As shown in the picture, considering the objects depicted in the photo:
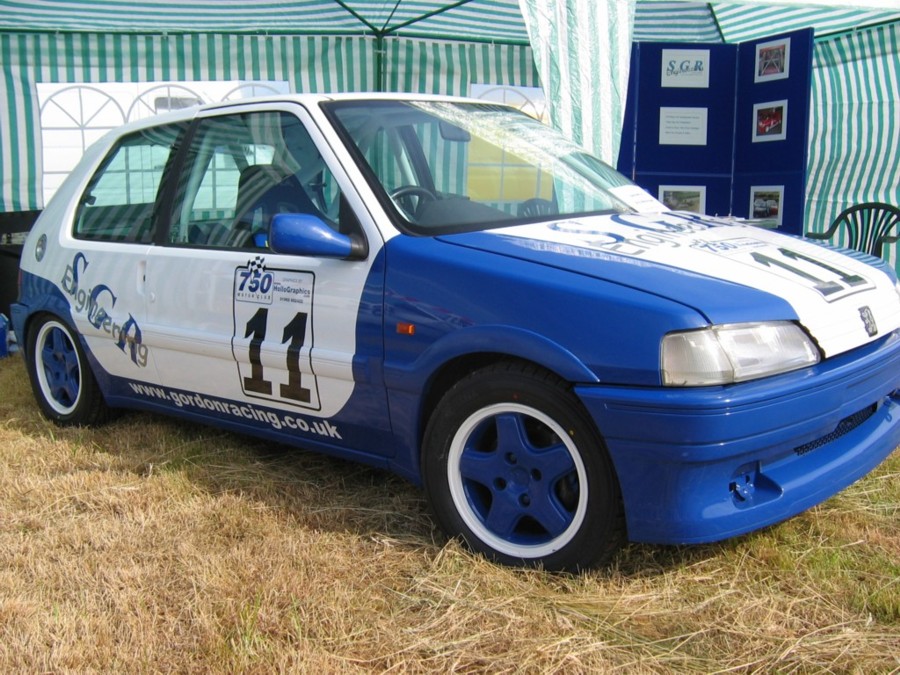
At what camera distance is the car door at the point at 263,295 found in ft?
9.91

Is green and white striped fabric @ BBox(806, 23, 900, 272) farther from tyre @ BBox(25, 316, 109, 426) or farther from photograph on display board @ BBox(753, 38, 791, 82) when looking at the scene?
tyre @ BBox(25, 316, 109, 426)

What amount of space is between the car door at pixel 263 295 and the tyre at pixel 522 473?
0.35 metres

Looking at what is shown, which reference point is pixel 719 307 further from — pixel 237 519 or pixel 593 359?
pixel 237 519

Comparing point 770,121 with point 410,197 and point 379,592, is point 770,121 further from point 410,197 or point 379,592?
point 379,592

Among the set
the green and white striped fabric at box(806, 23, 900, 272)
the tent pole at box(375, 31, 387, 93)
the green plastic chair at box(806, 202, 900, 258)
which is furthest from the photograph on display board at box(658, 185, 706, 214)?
the tent pole at box(375, 31, 387, 93)

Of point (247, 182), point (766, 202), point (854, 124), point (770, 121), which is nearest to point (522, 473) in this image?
point (247, 182)

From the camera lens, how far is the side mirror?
2920mm

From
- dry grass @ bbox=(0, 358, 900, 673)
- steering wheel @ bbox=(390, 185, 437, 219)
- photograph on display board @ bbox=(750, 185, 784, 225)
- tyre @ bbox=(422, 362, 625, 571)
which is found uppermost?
steering wheel @ bbox=(390, 185, 437, 219)

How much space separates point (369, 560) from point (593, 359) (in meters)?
0.96

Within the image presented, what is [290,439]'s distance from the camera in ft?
11.1

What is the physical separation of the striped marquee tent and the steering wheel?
5150mm

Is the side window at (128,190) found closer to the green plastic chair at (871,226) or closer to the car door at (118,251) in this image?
the car door at (118,251)

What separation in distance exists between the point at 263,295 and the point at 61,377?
69.2 inches

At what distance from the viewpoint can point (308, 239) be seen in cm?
292
